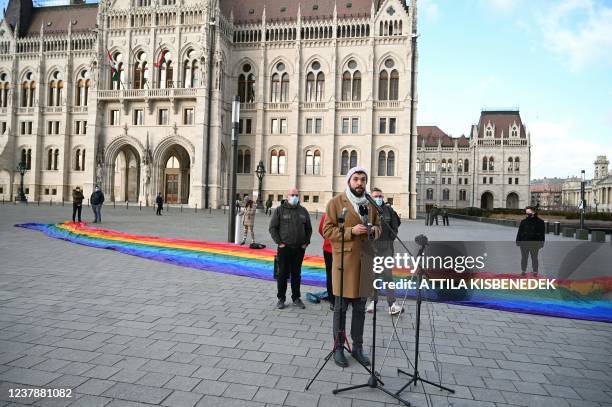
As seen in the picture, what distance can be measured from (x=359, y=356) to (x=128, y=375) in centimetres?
244

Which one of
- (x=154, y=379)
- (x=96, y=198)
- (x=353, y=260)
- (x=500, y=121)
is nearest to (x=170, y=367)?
(x=154, y=379)

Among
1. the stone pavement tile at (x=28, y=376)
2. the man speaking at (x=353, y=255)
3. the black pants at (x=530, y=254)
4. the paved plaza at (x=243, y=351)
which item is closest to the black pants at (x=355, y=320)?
the man speaking at (x=353, y=255)

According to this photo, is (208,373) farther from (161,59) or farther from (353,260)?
(161,59)

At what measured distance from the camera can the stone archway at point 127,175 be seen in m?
44.9

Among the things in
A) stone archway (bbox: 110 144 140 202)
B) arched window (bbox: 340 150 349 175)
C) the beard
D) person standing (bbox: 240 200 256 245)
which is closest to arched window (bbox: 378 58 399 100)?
arched window (bbox: 340 150 349 175)

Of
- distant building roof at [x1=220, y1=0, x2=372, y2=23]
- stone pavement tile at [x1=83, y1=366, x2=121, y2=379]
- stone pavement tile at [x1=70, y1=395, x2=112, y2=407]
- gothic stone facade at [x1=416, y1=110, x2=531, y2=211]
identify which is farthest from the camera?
gothic stone facade at [x1=416, y1=110, x2=531, y2=211]

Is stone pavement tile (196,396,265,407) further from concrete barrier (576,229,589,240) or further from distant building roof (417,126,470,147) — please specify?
distant building roof (417,126,470,147)

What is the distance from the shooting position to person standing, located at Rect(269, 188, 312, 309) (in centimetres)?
676

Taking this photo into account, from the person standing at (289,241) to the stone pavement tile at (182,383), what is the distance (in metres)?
2.80

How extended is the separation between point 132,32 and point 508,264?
45.1m

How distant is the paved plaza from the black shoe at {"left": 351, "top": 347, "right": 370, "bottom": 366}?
0.10m

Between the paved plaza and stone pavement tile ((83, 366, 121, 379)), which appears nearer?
the paved plaza

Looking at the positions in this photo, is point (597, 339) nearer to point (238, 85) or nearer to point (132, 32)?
point (238, 85)

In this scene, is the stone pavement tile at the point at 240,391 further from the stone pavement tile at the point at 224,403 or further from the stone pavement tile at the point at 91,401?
the stone pavement tile at the point at 91,401
